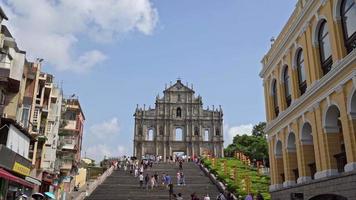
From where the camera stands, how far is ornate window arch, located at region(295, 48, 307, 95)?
1781 cm

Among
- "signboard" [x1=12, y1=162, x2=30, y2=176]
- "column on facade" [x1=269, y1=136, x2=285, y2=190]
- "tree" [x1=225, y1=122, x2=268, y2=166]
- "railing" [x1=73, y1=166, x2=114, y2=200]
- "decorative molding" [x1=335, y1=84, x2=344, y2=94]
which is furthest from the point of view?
"tree" [x1=225, y1=122, x2=268, y2=166]

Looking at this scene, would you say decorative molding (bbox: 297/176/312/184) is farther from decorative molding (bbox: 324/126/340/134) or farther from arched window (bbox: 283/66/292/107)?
arched window (bbox: 283/66/292/107)

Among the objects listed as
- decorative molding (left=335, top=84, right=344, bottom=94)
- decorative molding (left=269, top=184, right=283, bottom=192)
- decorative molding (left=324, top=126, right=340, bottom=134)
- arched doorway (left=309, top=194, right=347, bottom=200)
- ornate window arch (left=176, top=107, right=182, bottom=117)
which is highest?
ornate window arch (left=176, top=107, right=182, bottom=117)

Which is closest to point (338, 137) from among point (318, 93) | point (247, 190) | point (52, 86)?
point (318, 93)

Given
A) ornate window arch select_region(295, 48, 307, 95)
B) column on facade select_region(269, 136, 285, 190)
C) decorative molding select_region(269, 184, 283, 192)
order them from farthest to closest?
column on facade select_region(269, 136, 285, 190), decorative molding select_region(269, 184, 283, 192), ornate window arch select_region(295, 48, 307, 95)

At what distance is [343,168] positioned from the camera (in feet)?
47.6

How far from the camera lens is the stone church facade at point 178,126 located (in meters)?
74.8

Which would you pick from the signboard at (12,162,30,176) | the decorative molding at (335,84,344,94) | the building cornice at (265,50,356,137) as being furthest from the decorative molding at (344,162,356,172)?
the signboard at (12,162,30,176)

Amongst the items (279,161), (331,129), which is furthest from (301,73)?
(279,161)

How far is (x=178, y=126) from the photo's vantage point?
3068 inches

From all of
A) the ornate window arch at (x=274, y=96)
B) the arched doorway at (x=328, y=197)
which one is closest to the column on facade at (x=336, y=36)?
the arched doorway at (x=328, y=197)

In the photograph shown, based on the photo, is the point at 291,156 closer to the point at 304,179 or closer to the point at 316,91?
the point at 304,179

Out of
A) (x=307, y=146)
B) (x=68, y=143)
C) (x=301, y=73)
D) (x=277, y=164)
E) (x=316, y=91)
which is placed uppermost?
(x=68, y=143)

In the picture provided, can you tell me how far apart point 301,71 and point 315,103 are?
273 centimetres
